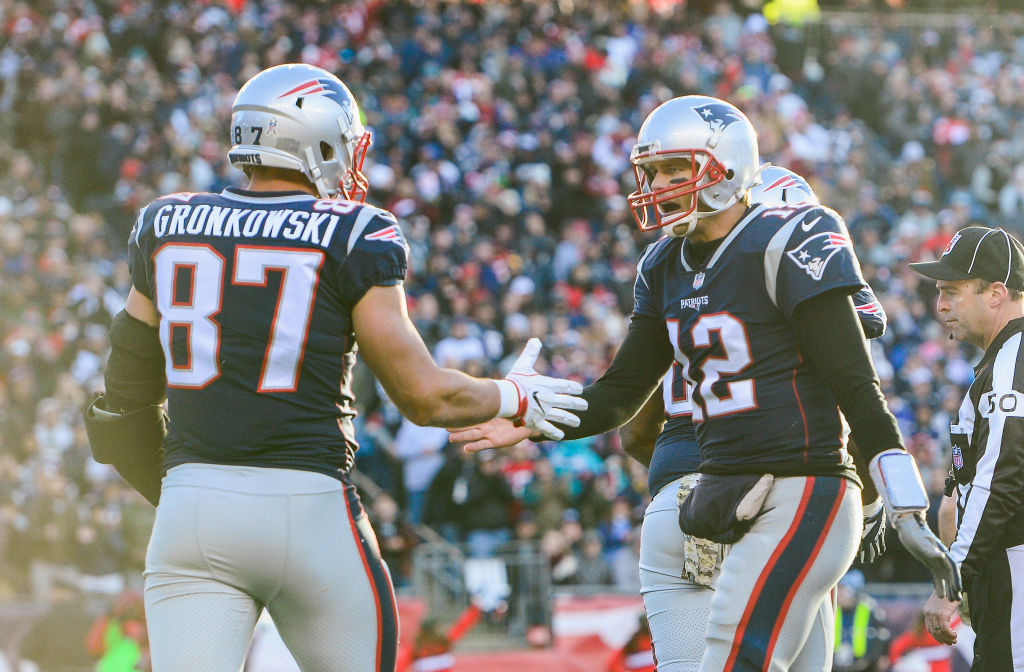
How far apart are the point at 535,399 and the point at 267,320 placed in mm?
956

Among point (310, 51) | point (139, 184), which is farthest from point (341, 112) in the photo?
point (310, 51)

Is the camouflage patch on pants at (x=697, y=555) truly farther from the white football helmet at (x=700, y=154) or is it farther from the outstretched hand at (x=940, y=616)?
the outstretched hand at (x=940, y=616)

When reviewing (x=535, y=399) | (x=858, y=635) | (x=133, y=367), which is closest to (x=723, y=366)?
(x=535, y=399)

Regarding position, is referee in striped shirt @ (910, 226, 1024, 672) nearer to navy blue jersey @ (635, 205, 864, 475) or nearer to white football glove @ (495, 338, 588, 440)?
navy blue jersey @ (635, 205, 864, 475)

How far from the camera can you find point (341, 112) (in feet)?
12.8

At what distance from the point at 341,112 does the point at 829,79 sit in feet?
57.9

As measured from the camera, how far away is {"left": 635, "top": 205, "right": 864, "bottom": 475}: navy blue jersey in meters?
3.82

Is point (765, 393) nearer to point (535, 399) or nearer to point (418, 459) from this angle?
point (535, 399)

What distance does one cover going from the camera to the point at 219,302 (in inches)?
140

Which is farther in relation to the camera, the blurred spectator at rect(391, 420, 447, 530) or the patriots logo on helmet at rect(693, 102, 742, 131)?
the blurred spectator at rect(391, 420, 447, 530)

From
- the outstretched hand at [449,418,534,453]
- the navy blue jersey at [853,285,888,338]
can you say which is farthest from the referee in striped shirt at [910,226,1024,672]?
the outstretched hand at [449,418,534,453]

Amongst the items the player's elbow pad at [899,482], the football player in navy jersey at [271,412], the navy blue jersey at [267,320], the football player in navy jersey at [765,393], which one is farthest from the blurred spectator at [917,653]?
the navy blue jersey at [267,320]

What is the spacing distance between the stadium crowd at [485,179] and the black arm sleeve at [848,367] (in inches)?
314

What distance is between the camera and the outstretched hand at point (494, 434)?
4305 mm
